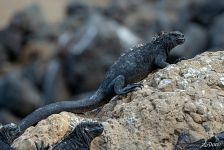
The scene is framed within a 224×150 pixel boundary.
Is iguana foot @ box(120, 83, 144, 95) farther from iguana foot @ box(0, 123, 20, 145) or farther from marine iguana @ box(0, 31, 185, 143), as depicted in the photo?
iguana foot @ box(0, 123, 20, 145)

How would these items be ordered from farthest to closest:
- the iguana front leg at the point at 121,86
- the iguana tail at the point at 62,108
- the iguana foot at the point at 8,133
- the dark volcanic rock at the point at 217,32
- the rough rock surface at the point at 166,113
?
1. the dark volcanic rock at the point at 217,32
2. the iguana front leg at the point at 121,86
3. the iguana tail at the point at 62,108
4. the iguana foot at the point at 8,133
5. the rough rock surface at the point at 166,113

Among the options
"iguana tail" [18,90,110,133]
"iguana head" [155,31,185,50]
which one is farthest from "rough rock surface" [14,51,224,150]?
"iguana head" [155,31,185,50]

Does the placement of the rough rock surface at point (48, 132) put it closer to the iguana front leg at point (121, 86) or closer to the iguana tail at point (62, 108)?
the iguana tail at point (62, 108)

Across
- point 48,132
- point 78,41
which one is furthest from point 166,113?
point 78,41

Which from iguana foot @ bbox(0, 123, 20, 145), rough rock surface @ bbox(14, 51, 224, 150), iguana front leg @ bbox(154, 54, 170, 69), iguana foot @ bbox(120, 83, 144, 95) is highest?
iguana front leg @ bbox(154, 54, 170, 69)

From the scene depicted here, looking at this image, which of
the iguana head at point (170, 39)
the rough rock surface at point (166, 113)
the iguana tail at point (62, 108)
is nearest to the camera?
the rough rock surface at point (166, 113)

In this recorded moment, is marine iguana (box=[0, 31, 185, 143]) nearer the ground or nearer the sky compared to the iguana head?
nearer the ground

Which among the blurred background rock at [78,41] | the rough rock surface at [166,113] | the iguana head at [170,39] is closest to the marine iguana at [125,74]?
the iguana head at [170,39]
